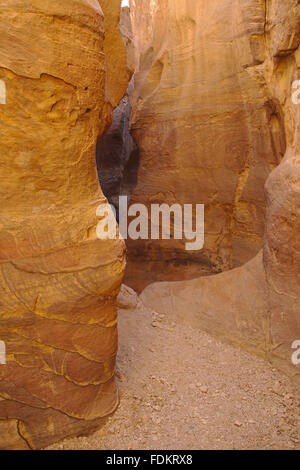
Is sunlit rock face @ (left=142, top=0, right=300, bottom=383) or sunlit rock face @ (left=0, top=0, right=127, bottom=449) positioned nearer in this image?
sunlit rock face @ (left=0, top=0, right=127, bottom=449)

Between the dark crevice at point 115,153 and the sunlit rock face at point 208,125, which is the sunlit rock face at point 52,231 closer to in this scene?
the sunlit rock face at point 208,125

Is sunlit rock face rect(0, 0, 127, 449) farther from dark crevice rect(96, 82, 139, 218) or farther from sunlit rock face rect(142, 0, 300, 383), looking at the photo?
dark crevice rect(96, 82, 139, 218)

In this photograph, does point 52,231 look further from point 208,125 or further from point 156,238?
point 156,238

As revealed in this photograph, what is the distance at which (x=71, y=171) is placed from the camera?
2.25 metres

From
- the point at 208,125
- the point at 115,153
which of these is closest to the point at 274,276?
the point at 208,125

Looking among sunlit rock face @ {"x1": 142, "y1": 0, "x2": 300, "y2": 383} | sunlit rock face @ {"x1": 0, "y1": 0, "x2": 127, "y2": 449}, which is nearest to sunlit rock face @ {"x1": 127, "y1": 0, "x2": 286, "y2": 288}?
sunlit rock face @ {"x1": 142, "y1": 0, "x2": 300, "y2": 383}

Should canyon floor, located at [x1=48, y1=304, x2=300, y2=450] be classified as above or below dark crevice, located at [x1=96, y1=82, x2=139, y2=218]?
below

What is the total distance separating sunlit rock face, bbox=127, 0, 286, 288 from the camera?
15.4 ft

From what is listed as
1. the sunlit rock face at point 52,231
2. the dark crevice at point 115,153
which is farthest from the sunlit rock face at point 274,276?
the dark crevice at point 115,153

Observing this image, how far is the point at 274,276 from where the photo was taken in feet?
11.7

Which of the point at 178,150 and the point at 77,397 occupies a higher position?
the point at 178,150

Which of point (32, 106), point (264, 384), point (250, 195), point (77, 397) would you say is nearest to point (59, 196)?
point (32, 106)

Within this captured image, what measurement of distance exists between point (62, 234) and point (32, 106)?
0.73 m

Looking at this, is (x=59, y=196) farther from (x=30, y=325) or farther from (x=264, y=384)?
(x=264, y=384)
